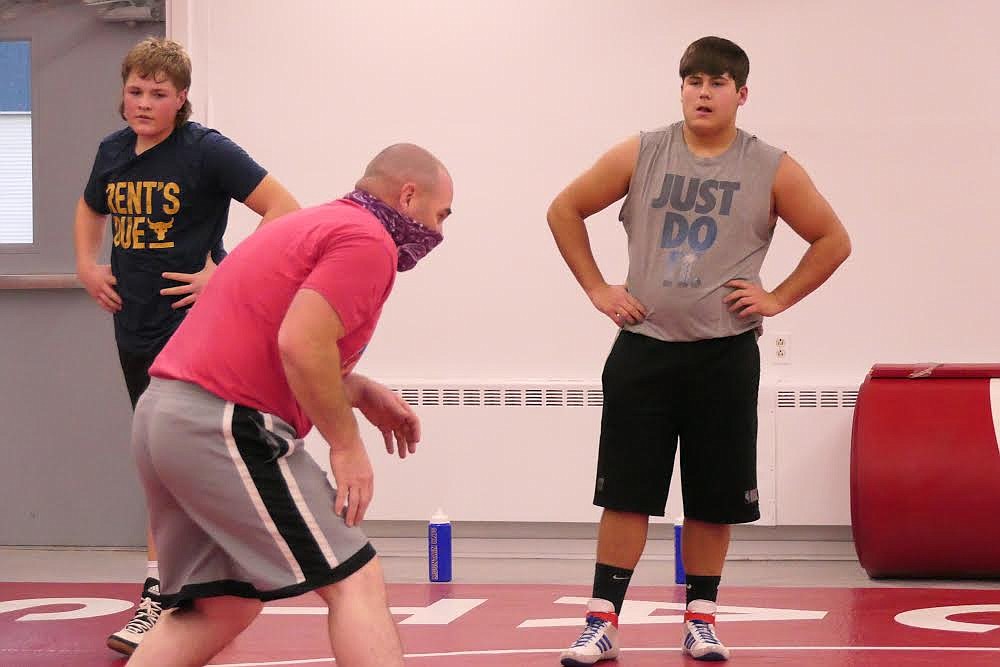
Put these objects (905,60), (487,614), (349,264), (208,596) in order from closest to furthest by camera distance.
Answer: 1. (349,264)
2. (208,596)
3. (487,614)
4. (905,60)

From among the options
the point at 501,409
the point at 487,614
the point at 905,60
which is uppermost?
the point at 905,60

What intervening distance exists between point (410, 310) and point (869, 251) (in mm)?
2036

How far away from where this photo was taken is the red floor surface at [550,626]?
11.6 feet

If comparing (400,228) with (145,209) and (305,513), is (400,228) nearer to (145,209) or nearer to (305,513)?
(305,513)

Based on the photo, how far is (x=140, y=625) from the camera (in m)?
3.61

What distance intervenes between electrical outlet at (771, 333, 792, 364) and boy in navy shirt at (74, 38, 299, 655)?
2.86 meters

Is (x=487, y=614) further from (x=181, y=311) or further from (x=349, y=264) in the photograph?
(x=349, y=264)

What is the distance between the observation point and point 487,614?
4.24 m

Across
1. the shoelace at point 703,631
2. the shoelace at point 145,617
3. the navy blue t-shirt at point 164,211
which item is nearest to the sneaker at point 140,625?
the shoelace at point 145,617

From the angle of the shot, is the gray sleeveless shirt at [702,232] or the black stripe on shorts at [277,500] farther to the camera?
the gray sleeveless shirt at [702,232]

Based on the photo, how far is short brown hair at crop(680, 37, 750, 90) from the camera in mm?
3395

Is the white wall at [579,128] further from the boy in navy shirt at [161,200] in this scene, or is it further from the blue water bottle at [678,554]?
the boy in navy shirt at [161,200]

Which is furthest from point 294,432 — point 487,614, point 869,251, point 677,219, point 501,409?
point 869,251

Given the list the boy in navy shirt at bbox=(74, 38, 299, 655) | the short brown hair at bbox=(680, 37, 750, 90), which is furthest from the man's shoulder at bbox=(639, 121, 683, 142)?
the boy in navy shirt at bbox=(74, 38, 299, 655)
